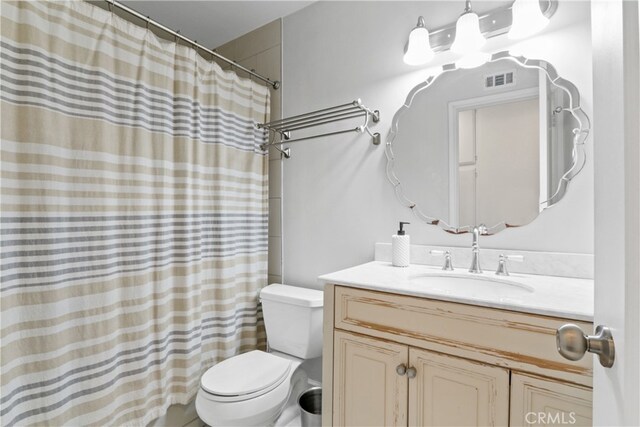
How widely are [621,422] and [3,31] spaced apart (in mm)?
1782

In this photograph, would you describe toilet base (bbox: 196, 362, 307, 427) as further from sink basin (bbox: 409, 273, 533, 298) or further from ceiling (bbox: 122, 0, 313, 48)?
ceiling (bbox: 122, 0, 313, 48)

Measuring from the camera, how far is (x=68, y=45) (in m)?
1.17

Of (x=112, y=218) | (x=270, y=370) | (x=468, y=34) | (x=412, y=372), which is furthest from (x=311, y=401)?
(x=468, y=34)

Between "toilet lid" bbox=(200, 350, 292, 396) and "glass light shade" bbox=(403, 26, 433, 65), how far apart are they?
1.55 meters

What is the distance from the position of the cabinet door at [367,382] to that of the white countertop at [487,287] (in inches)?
7.9

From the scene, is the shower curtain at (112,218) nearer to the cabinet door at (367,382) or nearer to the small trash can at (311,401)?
the small trash can at (311,401)

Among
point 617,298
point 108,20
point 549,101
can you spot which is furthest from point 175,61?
point 617,298

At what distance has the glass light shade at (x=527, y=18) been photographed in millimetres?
1182

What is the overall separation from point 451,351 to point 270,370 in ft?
2.82

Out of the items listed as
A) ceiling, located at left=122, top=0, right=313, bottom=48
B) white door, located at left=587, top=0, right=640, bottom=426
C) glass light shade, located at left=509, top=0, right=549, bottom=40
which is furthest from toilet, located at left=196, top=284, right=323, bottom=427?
ceiling, located at left=122, top=0, right=313, bottom=48

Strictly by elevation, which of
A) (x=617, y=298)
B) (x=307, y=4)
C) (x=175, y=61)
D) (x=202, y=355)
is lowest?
(x=202, y=355)

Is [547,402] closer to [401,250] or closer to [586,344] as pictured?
[586,344]

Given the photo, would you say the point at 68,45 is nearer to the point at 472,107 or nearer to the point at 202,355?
the point at 202,355

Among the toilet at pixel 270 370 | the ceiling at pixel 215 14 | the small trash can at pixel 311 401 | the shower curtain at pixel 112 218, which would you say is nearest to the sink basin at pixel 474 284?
the toilet at pixel 270 370
